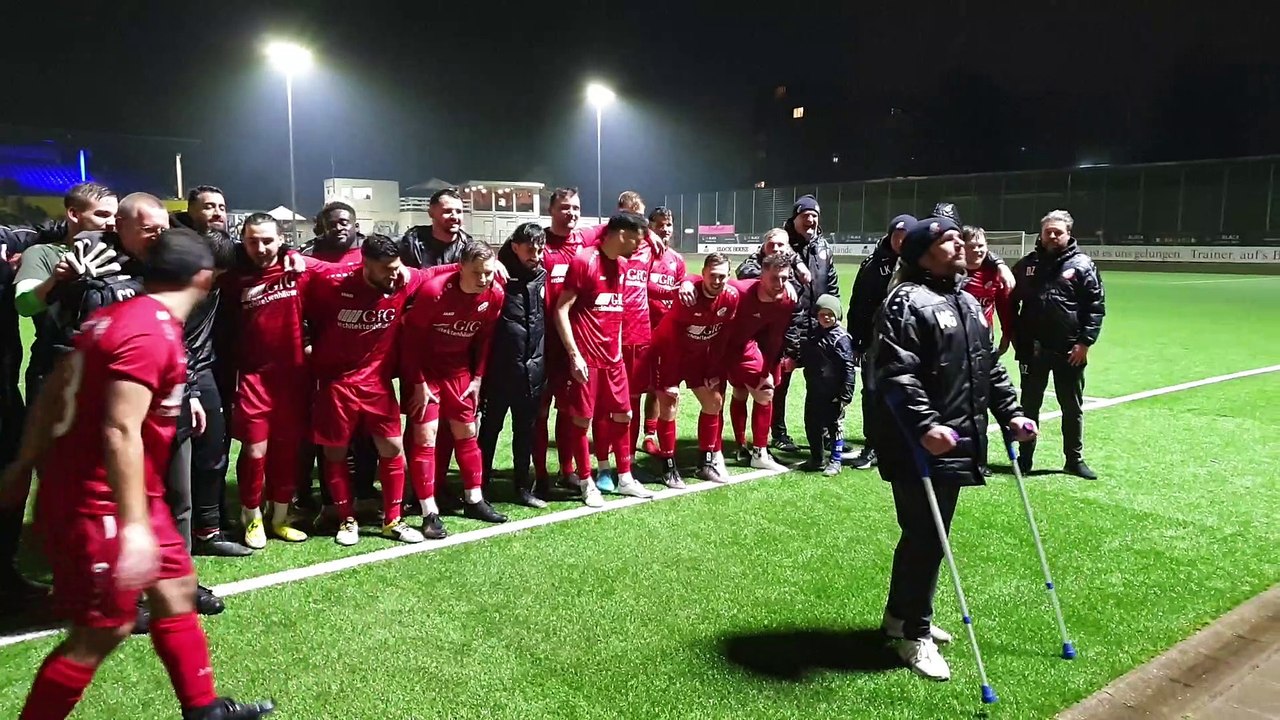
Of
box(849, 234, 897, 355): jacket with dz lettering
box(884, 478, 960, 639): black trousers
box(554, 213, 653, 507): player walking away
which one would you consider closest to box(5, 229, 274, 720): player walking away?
box(884, 478, 960, 639): black trousers

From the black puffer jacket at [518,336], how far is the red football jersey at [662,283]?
1239 mm

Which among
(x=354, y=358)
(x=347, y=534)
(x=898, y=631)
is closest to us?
→ (x=898, y=631)

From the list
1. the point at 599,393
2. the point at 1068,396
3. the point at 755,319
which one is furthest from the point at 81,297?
the point at 1068,396

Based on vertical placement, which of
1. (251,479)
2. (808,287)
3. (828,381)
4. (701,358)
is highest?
(808,287)

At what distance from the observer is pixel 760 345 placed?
707cm

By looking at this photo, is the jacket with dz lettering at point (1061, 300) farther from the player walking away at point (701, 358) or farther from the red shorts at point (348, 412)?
the red shorts at point (348, 412)

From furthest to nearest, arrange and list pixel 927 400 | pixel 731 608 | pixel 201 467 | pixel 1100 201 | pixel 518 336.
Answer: pixel 1100 201 < pixel 518 336 < pixel 201 467 < pixel 731 608 < pixel 927 400

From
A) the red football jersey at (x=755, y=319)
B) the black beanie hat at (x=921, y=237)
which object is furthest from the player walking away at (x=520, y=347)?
the black beanie hat at (x=921, y=237)

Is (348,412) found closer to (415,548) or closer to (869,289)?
(415,548)

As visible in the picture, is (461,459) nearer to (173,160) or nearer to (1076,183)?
(1076,183)

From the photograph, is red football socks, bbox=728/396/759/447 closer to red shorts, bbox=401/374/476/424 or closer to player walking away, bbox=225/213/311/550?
red shorts, bbox=401/374/476/424

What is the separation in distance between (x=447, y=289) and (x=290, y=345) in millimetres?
995

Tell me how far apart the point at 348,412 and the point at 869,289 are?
13.1 ft

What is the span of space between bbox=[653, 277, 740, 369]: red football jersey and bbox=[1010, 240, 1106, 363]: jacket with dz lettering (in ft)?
8.54
